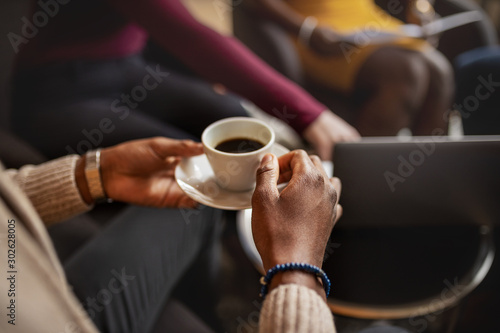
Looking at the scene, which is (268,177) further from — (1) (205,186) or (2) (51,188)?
(2) (51,188)

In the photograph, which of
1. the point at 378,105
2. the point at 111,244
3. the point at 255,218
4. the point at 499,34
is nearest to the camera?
the point at 255,218

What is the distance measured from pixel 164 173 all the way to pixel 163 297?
27cm

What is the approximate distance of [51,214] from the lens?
810mm

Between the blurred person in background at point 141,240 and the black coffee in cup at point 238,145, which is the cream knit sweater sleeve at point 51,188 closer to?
the blurred person in background at point 141,240

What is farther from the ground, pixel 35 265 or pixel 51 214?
pixel 35 265

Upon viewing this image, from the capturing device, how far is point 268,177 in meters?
0.59

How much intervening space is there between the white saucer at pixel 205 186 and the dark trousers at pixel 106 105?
1.16ft

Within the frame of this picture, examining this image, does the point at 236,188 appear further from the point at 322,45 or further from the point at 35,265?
the point at 322,45

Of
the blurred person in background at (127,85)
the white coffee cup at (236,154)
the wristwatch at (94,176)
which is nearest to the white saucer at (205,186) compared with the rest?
the white coffee cup at (236,154)

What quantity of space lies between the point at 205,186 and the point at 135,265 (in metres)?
0.24

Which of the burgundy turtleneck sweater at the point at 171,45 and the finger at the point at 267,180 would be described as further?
the burgundy turtleneck sweater at the point at 171,45

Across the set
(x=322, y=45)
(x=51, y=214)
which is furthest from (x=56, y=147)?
(x=322, y=45)

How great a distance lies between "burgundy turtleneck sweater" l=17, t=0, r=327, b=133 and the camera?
1.11 metres

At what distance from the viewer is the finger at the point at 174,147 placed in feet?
2.55
